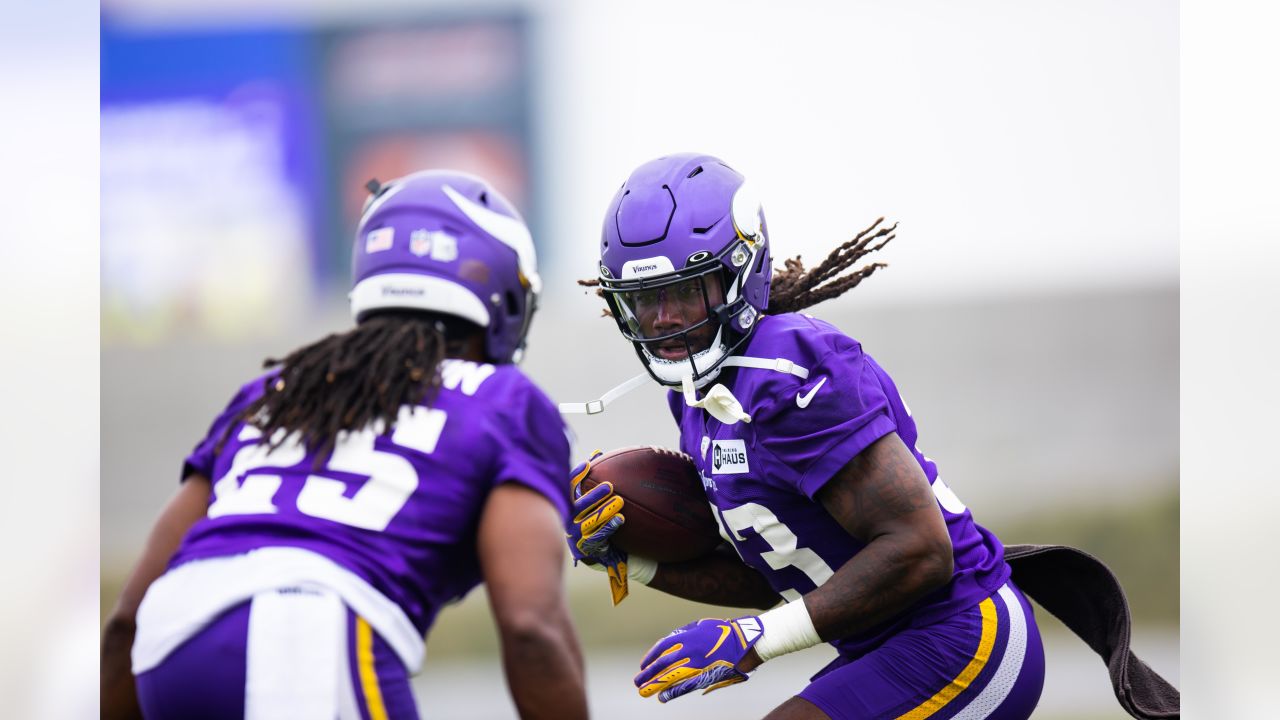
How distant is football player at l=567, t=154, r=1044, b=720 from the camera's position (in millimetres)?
2832

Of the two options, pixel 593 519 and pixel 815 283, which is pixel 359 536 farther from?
pixel 815 283

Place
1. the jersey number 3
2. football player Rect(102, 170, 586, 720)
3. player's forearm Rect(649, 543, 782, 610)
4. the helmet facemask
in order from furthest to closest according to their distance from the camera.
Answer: player's forearm Rect(649, 543, 782, 610) → the helmet facemask → the jersey number 3 → football player Rect(102, 170, 586, 720)

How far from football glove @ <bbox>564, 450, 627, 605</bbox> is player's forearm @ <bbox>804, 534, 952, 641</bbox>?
0.68m

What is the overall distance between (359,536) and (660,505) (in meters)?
1.30

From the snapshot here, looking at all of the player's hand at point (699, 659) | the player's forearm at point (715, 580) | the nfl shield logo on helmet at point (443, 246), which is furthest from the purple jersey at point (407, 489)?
the player's forearm at point (715, 580)

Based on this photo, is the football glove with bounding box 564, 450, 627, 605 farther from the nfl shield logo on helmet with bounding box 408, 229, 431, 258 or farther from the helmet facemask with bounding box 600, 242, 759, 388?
the nfl shield logo on helmet with bounding box 408, 229, 431, 258

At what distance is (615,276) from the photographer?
3.21 metres

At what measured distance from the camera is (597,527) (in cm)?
337

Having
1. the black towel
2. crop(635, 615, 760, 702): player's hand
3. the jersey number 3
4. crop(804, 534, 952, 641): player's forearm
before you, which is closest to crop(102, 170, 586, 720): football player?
the jersey number 3

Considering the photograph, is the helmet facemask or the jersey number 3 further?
the helmet facemask

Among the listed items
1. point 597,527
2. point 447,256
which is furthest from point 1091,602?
point 447,256
